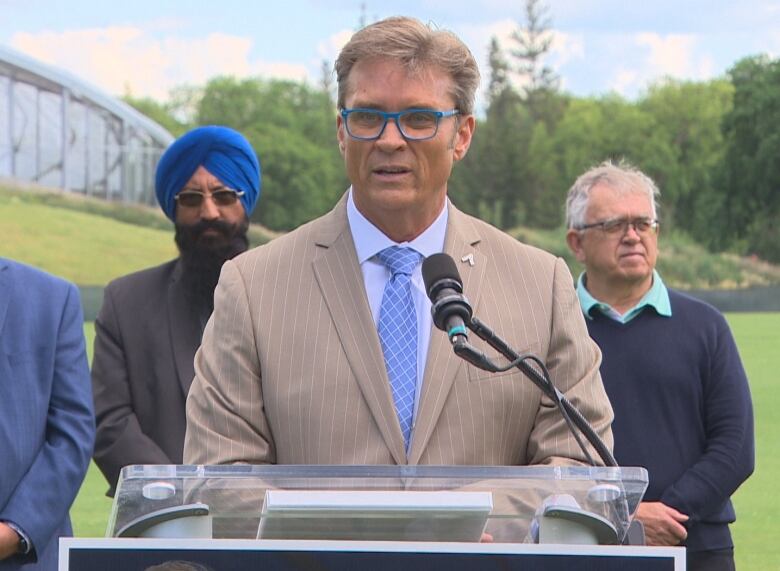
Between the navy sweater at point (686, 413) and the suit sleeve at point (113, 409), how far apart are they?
1.51 meters

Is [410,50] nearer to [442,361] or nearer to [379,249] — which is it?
[379,249]

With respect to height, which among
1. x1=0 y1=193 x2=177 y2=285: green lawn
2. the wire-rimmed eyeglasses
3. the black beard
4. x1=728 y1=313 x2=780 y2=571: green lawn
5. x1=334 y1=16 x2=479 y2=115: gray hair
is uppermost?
x1=334 y1=16 x2=479 y2=115: gray hair

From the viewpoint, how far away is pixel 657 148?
108 feet

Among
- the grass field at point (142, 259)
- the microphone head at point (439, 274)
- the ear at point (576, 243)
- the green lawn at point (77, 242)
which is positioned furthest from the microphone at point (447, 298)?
the green lawn at point (77, 242)

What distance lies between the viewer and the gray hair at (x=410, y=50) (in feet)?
9.41

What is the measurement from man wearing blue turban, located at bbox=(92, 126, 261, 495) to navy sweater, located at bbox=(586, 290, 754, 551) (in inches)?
54.9

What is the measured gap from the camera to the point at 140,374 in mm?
4719

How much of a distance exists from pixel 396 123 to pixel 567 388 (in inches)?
25.2

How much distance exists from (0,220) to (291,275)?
25202mm

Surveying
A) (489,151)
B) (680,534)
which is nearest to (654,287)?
(680,534)

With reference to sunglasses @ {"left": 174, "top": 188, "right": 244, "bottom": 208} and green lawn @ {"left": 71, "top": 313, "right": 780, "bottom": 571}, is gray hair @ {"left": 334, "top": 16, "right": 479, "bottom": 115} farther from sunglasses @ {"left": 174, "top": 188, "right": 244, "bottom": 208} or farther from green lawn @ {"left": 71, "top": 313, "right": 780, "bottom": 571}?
green lawn @ {"left": 71, "top": 313, "right": 780, "bottom": 571}

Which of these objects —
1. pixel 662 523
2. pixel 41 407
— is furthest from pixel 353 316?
pixel 662 523

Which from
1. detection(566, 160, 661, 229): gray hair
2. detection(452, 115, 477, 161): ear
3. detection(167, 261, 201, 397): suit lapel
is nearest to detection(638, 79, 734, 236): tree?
detection(566, 160, 661, 229): gray hair

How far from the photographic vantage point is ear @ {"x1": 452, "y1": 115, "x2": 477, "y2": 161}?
9.78ft
